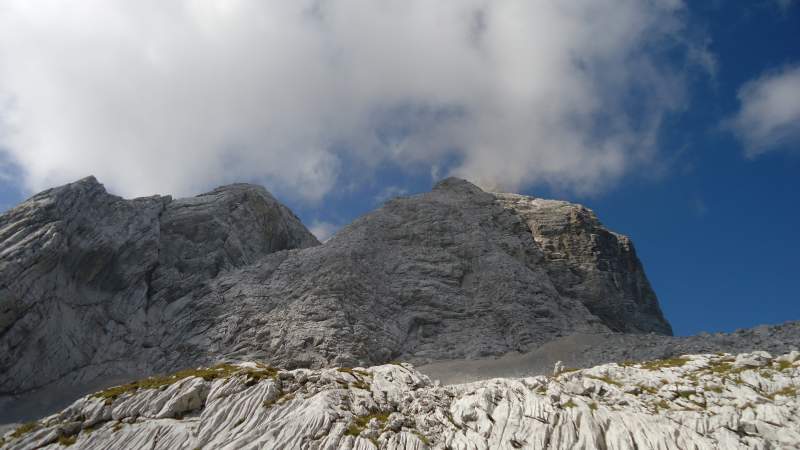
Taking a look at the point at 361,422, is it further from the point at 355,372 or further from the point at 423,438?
the point at 355,372

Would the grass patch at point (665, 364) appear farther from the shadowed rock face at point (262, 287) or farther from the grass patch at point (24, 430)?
the grass patch at point (24, 430)

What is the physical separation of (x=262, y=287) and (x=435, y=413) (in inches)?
2536

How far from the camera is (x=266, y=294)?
9931cm

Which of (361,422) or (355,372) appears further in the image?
(355,372)

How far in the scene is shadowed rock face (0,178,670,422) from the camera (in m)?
84.5

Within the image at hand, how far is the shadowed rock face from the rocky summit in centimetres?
29

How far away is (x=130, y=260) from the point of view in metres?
99.6

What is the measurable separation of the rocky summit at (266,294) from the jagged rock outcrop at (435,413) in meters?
19.9

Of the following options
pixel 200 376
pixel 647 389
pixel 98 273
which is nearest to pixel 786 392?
pixel 647 389

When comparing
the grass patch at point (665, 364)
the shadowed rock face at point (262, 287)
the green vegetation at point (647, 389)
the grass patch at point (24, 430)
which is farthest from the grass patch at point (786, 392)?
the shadowed rock face at point (262, 287)

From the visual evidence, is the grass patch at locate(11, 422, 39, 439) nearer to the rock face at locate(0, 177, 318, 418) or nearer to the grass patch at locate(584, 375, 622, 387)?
the grass patch at locate(584, 375, 622, 387)

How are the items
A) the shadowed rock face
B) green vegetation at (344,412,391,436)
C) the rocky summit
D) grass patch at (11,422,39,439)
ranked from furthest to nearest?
the shadowed rock face < the rocky summit < grass patch at (11,422,39,439) < green vegetation at (344,412,391,436)

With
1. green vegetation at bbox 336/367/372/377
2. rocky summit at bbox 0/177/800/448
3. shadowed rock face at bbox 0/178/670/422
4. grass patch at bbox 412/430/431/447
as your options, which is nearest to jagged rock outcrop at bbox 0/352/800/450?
grass patch at bbox 412/430/431/447

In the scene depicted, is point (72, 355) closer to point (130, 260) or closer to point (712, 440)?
point (130, 260)
